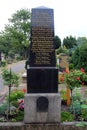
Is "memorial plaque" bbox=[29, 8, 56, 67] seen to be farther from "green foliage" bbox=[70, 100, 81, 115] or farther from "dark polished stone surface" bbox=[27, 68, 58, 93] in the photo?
"green foliage" bbox=[70, 100, 81, 115]

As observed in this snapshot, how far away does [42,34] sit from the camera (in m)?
7.17

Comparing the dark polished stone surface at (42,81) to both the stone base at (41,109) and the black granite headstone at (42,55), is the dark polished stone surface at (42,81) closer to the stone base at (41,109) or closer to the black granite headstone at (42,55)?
the black granite headstone at (42,55)

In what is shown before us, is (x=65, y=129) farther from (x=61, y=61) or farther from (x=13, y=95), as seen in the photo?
(x=61, y=61)

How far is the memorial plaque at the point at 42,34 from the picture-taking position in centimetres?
716

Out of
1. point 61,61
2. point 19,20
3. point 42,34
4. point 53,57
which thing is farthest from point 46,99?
point 19,20

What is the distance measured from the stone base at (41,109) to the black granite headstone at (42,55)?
24cm

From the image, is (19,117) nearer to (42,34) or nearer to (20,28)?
(42,34)

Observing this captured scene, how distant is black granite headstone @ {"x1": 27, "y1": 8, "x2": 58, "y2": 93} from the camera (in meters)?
7.12

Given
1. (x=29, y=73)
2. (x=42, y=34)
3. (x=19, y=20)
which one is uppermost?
(x=19, y=20)

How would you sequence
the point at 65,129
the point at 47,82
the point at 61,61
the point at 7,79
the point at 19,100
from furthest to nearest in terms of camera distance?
1. the point at 61,61
2. the point at 19,100
3. the point at 7,79
4. the point at 47,82
5. the point at 65,129

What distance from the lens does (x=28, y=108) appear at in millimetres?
6918

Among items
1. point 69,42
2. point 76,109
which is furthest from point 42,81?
point 69,42

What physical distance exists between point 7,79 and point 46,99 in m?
1.74

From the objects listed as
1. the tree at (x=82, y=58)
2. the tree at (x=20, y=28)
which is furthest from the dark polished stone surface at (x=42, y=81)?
the tree at (x=20, y=28)
